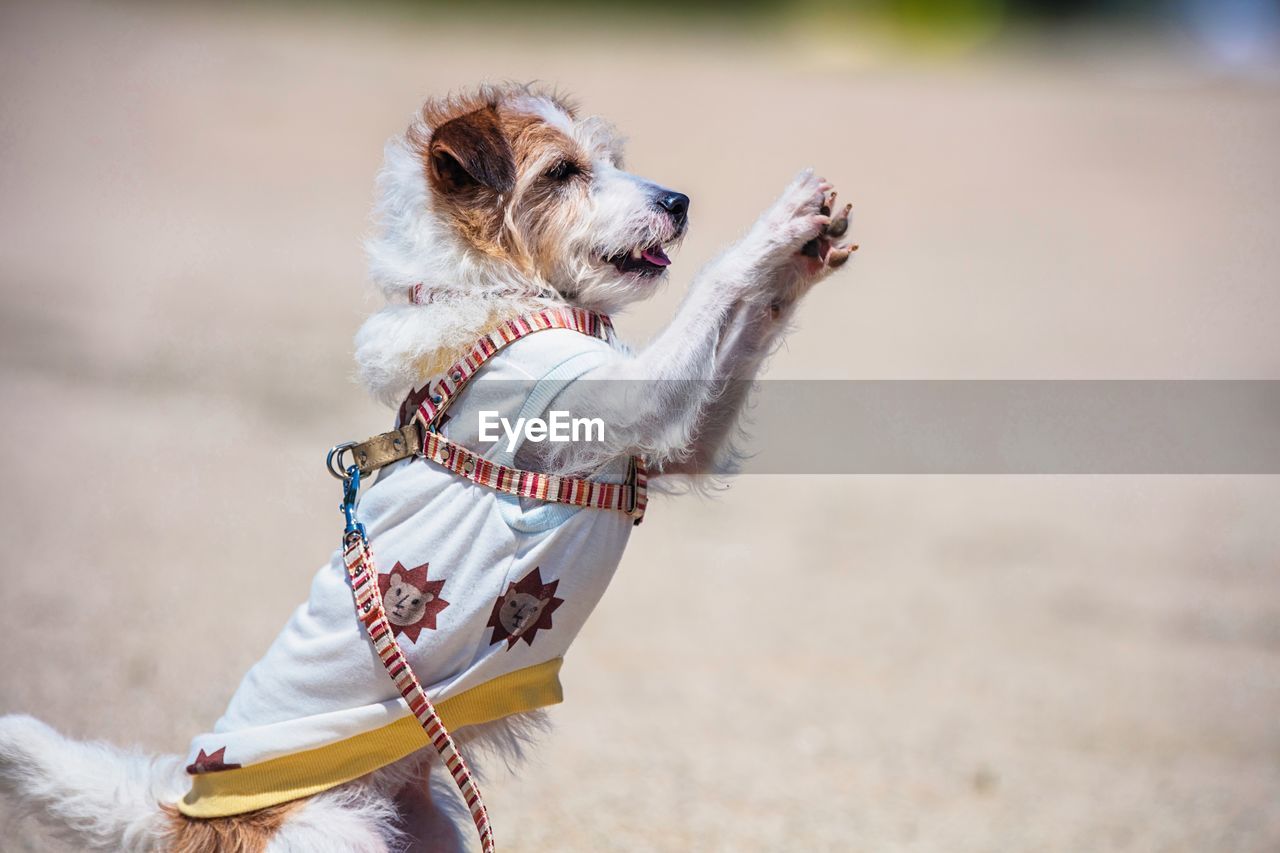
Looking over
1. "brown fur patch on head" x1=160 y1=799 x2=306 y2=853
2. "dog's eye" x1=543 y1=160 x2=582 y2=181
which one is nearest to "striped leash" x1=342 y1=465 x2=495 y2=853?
"brown fur patch on head" x1=160 y1=799 x2=306 y2=853

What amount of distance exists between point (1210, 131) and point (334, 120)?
15.7m

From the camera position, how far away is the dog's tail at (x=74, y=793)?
9.67ft

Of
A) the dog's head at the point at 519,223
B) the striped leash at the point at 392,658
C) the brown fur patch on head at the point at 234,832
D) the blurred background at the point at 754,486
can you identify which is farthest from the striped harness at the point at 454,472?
the blurred background at the point at 754,486

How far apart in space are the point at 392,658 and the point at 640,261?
1176 millimetres

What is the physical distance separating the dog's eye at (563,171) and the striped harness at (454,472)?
44 centimetres

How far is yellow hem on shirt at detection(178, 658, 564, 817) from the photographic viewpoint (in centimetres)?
289

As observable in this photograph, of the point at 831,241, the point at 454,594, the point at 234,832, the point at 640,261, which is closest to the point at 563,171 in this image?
the point at 640,261

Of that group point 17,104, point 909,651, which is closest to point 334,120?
point 17,104

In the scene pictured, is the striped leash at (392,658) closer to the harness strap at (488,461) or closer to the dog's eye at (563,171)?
the harness strap at (488,461)

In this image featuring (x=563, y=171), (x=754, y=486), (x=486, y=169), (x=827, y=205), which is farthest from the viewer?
(x=754, y=486)

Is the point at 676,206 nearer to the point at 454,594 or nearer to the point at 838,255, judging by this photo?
the point at 838,255

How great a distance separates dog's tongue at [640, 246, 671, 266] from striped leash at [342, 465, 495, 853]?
992 mm

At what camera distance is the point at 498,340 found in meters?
2.96

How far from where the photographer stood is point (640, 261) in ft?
10.7
